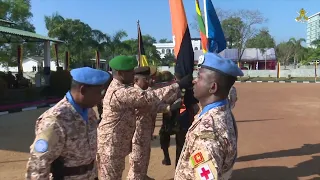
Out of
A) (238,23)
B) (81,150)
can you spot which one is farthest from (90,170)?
(238,23)

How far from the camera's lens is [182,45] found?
12.5ft

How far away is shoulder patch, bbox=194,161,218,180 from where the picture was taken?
169 centimetres

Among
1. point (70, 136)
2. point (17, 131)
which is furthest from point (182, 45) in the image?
point (17, 131)

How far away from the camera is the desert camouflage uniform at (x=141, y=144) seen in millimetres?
4090

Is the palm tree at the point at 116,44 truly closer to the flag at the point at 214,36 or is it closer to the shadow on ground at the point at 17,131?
the shadow on ground at the point at 17,131

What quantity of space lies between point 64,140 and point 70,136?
0.05m

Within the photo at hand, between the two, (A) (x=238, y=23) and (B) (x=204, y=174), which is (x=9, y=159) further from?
(A) (x=238, y=23)

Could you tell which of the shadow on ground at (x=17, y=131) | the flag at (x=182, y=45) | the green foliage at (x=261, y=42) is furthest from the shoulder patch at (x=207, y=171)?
the green foliage at (x=261, y=42)

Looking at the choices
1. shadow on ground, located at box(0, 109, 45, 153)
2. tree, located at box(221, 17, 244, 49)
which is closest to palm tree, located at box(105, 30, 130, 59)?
tree, located at box(221, 17, 244, 49)

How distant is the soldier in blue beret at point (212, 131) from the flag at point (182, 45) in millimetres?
1595

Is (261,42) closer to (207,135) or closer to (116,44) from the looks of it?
(116,44)

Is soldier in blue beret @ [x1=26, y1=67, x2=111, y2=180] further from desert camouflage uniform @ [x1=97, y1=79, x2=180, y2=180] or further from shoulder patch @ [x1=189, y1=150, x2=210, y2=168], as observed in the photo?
shoulder patch @ [x1=189, y1=150, x2=210, y2=168]

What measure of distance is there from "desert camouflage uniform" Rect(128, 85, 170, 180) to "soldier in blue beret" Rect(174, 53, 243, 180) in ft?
6.65

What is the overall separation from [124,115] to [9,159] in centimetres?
359
